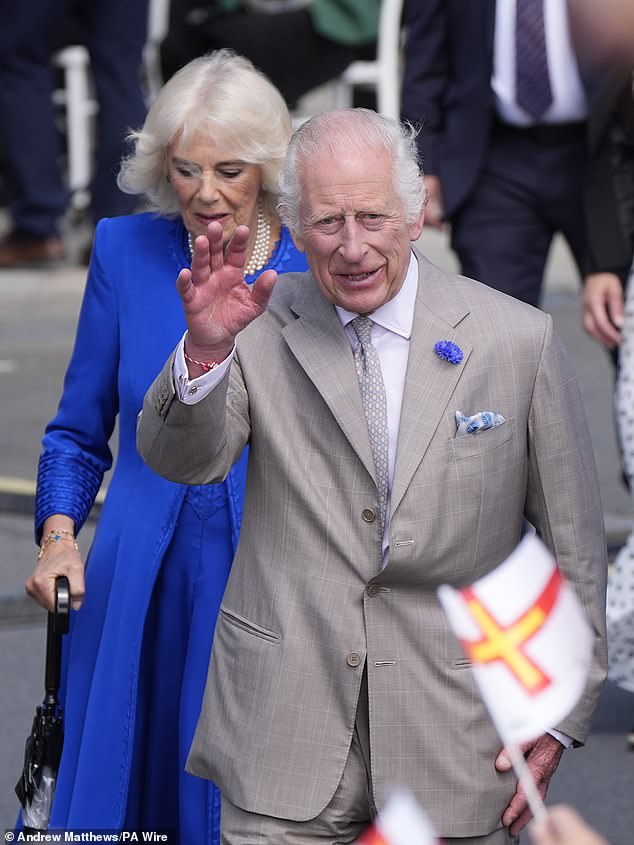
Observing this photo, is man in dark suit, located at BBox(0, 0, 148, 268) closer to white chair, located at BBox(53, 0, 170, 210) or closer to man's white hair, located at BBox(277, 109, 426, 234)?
white chair, located at BBox(53, 0, 170, 210)

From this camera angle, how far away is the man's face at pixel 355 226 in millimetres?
2887

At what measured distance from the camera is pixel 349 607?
9.44 ft

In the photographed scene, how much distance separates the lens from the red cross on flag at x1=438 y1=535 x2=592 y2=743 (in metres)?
2.02

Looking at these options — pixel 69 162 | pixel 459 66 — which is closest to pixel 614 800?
pixel 459 66

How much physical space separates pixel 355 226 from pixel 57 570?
1.01 metres

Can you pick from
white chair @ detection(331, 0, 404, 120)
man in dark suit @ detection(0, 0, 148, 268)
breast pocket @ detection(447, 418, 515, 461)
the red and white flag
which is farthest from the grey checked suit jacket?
white chair @ detection(331, 0, 404, 120)

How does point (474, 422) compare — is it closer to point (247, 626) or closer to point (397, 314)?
point (397, 314)

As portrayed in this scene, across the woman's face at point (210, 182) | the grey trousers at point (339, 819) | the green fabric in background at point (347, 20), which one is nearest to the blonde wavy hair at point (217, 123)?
the woman's face at point (210, 182)

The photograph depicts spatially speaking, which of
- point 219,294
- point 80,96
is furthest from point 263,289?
point 80,96

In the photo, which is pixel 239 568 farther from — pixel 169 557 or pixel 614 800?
pixel 614 800

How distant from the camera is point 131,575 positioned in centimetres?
354

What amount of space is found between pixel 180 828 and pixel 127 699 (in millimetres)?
286

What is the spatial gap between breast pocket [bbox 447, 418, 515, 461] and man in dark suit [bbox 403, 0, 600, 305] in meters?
2.24

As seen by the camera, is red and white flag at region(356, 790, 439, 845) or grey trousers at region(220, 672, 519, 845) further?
grey trousers at region(220, 672, 519, 845)
